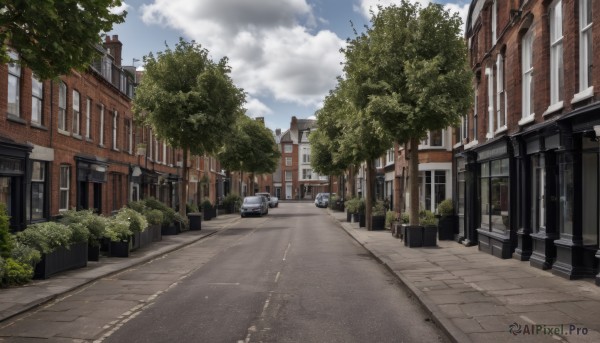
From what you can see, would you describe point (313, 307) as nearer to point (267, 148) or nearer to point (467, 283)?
point (467, 283)

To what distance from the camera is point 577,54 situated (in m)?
12.0

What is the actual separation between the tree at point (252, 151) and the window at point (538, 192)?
3663cm

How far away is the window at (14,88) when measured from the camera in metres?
17.1

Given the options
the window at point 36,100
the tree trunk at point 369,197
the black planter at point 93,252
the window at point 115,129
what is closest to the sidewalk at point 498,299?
the black planter at point 93,252

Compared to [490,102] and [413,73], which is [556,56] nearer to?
[413,73]

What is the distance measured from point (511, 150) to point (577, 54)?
13.7 feet

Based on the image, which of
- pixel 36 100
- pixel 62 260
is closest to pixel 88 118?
pixel 36 100

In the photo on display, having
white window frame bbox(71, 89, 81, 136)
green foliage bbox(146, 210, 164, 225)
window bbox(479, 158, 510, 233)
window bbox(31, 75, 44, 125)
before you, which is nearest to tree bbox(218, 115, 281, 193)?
white window frame bbox(71, 89, 81, 136)

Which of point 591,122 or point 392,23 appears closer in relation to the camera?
point 591,122

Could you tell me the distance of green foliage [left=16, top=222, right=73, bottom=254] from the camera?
12.5 m

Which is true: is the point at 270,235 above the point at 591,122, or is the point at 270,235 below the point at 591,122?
below

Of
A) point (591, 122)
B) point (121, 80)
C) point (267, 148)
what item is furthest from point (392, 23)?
point (267, 148)

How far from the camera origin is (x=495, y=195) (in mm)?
17328

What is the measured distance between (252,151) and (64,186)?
3140 centimetres
